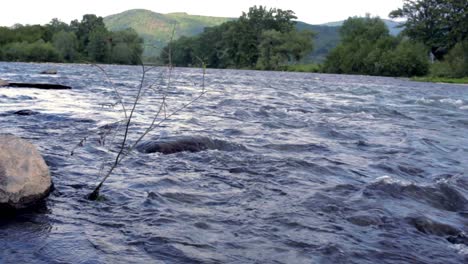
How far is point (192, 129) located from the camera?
11.9 m

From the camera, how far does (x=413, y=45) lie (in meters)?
81.1

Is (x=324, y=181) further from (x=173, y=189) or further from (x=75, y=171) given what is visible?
(x=75, y=171)

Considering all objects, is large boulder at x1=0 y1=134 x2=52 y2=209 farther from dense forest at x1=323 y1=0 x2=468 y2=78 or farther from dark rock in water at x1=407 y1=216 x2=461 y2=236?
dense forest at x1=323 y1=0 x2=468 y2=78

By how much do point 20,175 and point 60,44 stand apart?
403ft

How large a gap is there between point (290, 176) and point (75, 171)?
336cm

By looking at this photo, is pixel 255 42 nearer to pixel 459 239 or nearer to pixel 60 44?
pixel 60 44

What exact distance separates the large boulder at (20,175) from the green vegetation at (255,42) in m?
99.4

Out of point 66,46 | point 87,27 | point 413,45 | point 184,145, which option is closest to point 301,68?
point 413,45

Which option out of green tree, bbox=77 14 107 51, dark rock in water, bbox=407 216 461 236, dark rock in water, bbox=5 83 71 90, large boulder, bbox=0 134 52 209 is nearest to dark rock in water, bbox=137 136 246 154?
large boulder, bbox=0 134 52 209

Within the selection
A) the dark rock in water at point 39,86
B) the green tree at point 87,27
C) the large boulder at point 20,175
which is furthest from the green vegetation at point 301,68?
the large boulder at point 20,175

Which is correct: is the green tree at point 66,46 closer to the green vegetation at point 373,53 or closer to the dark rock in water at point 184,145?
the green vegetation at point 373,53

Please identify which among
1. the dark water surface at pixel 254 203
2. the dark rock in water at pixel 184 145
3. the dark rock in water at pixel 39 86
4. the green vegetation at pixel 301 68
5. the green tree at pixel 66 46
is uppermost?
the green tree at pixel 66 46

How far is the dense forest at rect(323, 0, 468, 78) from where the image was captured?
7531cm

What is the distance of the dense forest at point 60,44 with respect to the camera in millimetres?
106981
